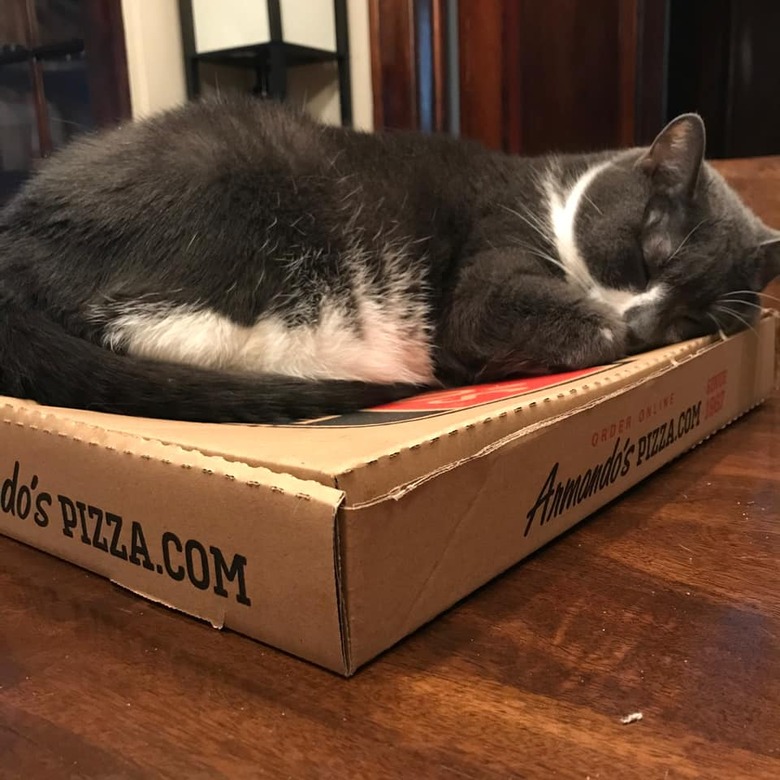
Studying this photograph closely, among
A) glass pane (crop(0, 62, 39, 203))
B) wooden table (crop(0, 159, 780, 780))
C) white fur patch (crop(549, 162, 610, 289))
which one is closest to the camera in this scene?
wooden table (crop(0, 159, 780, 780))

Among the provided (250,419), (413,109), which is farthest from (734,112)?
(250,419)

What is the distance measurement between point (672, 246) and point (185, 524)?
77cm

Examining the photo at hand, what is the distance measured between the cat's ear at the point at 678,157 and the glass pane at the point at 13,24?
188 centimetres

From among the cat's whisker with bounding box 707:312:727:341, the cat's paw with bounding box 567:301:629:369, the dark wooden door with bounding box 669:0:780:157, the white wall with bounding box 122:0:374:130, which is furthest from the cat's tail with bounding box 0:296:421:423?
the dark wooden door with bounding box 669:0:780:157

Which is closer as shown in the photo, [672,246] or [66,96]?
[672,246]

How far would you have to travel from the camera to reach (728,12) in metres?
2.55

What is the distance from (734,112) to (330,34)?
136 centimetres

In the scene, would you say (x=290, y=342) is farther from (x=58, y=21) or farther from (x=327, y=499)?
(x=58, y=21)

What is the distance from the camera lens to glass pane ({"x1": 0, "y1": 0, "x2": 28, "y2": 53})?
2.21 metres

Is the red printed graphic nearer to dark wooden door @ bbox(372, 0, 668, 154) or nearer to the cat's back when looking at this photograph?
the cat's back

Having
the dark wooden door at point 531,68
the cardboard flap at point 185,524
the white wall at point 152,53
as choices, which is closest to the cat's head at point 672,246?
the cardboard flap at point 185,524

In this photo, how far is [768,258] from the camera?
120 cm

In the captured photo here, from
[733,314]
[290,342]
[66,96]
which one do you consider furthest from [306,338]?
[66,96]

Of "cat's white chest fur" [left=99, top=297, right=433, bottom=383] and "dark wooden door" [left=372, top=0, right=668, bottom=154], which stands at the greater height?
"dark wooden door" [left=372, top=0, right=668, bottom=154]
